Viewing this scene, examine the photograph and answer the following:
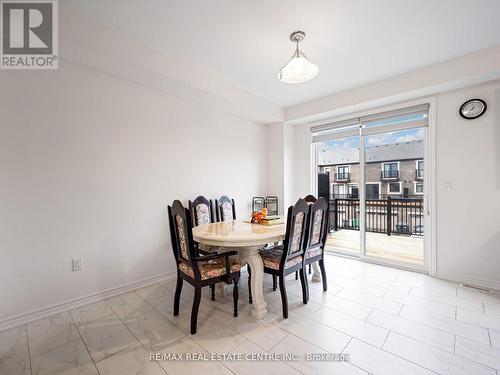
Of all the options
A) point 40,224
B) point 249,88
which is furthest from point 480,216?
point 40,224

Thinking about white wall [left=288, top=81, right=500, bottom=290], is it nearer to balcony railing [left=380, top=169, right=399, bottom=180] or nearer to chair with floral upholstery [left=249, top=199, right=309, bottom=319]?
balcony railing [left=380, top=169, right=399, bottom=180]

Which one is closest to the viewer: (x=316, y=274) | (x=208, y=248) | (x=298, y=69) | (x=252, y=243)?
(x=252, y=243)

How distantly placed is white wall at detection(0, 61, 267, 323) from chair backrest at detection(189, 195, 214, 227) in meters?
0.27

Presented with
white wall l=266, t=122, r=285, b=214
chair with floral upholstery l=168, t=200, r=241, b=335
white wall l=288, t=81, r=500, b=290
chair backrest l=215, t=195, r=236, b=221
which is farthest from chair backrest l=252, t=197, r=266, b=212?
white wall l=288, t=81, r=500, b=290

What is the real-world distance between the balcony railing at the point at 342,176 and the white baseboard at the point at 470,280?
1.86 m

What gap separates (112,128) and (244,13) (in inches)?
70.3

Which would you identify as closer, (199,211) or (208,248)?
(208,248)

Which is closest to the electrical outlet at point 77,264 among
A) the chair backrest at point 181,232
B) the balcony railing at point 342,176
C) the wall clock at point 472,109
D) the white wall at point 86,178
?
the white wall at point 86,178

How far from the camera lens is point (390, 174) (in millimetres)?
3664

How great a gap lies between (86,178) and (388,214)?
15.0ft

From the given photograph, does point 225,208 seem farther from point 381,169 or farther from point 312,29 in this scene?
point 381,169

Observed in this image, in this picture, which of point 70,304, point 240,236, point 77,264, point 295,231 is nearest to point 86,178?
point 77,264

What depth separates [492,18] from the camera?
1967 mm

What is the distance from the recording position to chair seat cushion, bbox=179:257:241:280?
1.94 metres
